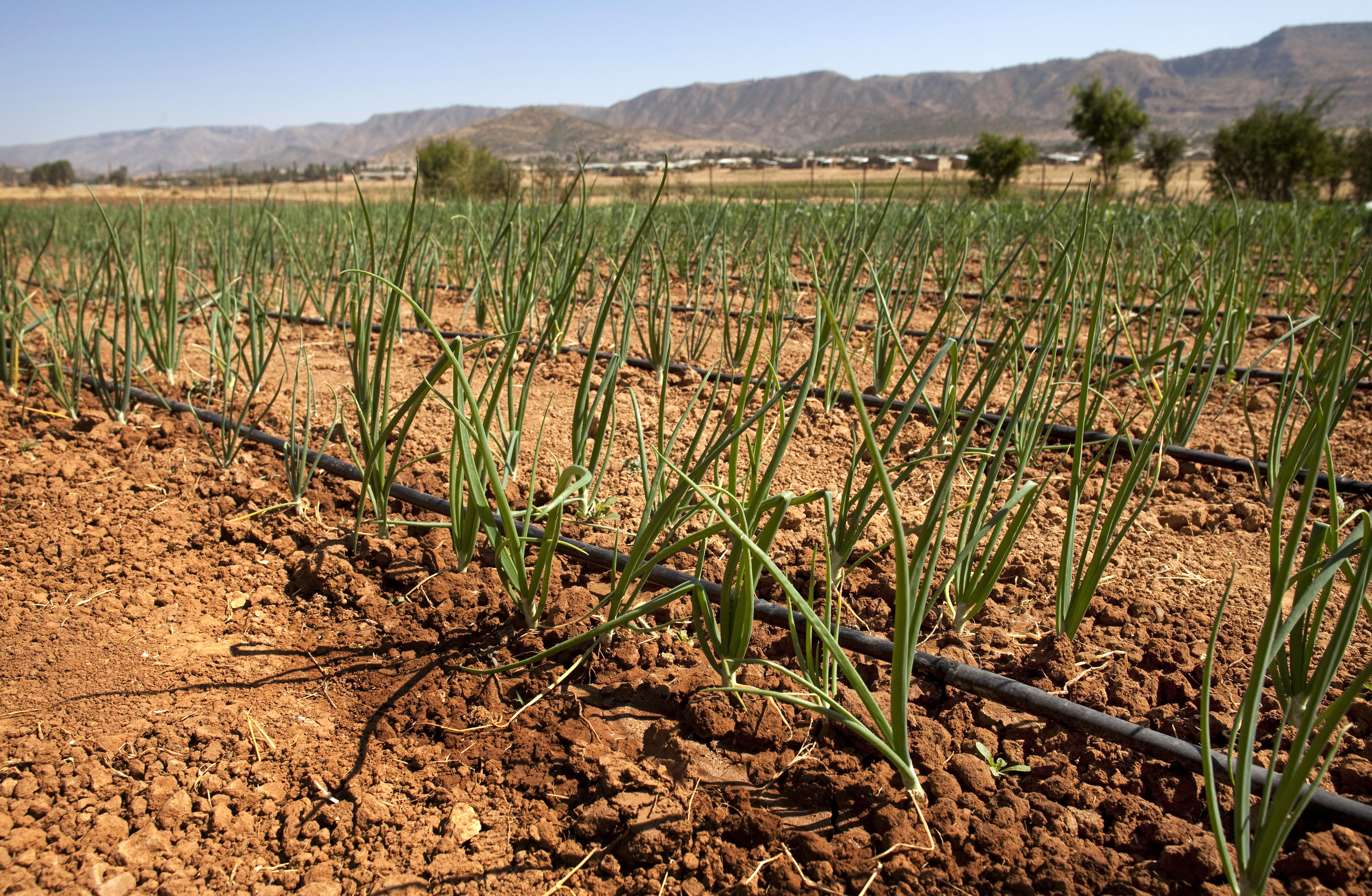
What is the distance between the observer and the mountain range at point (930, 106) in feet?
345

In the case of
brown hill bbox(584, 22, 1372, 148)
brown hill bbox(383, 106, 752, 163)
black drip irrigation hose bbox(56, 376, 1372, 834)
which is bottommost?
black drip irrigation hose bbox(56, 376, 1372, 834)

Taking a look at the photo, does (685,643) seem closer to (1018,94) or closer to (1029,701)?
(1029,701)

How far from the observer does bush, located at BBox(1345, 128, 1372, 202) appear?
62.0 ft

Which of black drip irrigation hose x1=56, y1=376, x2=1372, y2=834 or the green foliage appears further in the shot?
the green foliage

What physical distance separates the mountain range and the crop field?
89464mm

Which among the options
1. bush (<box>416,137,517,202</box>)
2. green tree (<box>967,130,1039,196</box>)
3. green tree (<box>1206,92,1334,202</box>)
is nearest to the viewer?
bush (<box>416,137,517,202</box>)

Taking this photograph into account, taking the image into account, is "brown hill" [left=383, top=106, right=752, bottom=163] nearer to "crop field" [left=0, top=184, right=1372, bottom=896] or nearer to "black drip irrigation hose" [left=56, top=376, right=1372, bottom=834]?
"crop field" [left=0, top=184, right=1372, bottom=896]

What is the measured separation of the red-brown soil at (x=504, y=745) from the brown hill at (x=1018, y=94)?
116846mm

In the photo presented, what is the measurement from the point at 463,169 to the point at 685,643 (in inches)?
637

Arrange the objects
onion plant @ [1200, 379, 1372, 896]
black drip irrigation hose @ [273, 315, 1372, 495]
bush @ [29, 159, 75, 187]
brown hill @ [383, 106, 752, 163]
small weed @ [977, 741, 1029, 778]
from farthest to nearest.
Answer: brown hill @ [383, 106, 752, 163] < bush @ [29, 159, 75, 187] < black drip irrigation hose @ [273, 315, 1372, 495] < small weed @ [977, 741, 1029, 778] < onion plant @ [1200, 379, 1372, 896]

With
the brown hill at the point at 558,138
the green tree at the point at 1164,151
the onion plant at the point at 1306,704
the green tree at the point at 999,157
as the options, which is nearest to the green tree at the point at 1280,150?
the green tree at the point at 1164,151

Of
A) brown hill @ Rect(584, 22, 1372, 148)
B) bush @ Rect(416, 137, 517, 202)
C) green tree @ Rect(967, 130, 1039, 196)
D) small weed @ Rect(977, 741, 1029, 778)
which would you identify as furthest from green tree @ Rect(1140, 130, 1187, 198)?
brown hill @ Rect(584, 22, 1372, 148)

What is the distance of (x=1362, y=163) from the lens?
62.8 ft

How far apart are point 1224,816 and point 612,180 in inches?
1506
